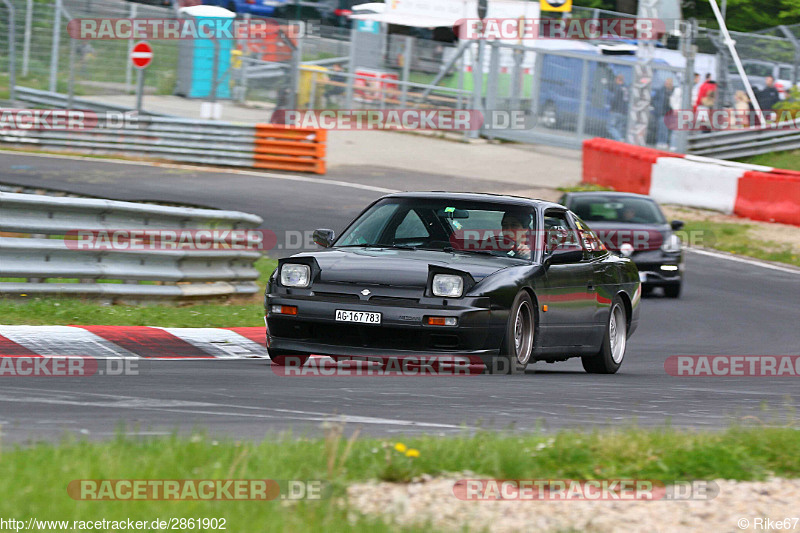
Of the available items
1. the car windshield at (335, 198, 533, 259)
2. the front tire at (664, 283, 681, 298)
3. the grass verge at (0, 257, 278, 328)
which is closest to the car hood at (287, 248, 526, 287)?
the car windshield at (335, 198, 533, 259)

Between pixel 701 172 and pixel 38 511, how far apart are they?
834 inches

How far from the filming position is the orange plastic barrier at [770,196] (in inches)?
867

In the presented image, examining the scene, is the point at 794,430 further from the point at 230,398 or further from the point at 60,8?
the point at 60,8

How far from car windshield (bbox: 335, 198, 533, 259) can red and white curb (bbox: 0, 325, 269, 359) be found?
129cm

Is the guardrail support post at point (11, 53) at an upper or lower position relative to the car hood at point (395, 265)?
upper

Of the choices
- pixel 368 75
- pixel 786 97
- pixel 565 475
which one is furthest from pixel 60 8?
pixel 565 475

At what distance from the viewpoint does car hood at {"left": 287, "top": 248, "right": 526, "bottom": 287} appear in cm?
826

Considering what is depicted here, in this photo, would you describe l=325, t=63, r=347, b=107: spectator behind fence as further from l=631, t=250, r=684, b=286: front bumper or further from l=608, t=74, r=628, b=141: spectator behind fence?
l=631, t=250, r=684, b=286: front bumper

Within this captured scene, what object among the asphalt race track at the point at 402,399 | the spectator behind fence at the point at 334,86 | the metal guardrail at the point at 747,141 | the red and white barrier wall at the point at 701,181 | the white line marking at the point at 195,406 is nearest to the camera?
the asphalt race track at the point at 402,399

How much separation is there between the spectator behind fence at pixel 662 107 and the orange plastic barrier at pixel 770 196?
23.9ft

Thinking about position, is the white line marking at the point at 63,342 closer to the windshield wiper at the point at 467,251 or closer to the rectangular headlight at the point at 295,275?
the rectangular headlight at the point at 295,275

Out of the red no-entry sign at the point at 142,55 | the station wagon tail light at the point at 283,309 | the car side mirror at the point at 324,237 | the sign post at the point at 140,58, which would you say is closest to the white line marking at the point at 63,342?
the station wagon tail light at the point at 283,309

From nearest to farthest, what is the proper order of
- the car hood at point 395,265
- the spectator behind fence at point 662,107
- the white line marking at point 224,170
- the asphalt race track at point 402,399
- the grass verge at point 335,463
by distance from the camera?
the grass verge at point 335,463 → the asphalt race track at point 402,399 → the car hood at point 395,265 → the white line marking at point 224,170 → the spectator behind fence at point 662,107

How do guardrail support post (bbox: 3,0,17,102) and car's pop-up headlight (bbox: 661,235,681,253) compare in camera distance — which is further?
guardrail support post (bbox: 3,0,17,102)
